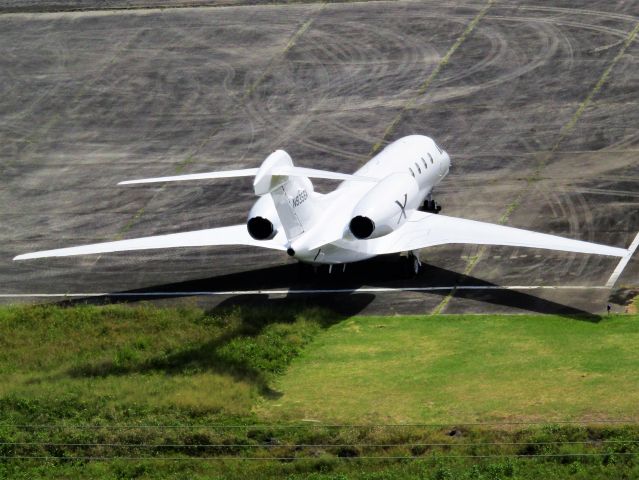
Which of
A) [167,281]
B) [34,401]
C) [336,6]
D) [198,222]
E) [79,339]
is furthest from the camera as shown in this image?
[336,6]

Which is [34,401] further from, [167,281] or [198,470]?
[167,281]

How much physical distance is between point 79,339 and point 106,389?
15.4ft

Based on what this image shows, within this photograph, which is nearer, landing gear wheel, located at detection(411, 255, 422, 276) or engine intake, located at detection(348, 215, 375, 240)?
engine intake, located at detection(348, 215, 375, 240)

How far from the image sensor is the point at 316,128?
65.4 meters

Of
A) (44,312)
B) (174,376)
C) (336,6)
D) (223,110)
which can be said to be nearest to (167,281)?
(44,312)

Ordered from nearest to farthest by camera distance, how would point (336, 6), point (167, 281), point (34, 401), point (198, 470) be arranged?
1. point (198, 470)
2. point (34, 401)
3. point (167, 281)
4. point (336, 6)

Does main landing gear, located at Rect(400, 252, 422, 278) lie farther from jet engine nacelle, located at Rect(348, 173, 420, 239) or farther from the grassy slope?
the grassy slope

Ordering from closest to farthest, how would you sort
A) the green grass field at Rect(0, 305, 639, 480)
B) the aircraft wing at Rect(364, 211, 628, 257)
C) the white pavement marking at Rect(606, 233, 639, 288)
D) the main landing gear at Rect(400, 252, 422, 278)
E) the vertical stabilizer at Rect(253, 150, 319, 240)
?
1. the green grass field at Rect(0, 305, 639, 480)
2. the vertical stabilizer at Rect(253, 150, 319, 240)
3. the aircraft wing at Rect(364, 211, 628, 257)
4. the white pavement marking at Rect(606, 233, 639, 288)
5. the main landing gear at Rect(400, 252, 422, 278)

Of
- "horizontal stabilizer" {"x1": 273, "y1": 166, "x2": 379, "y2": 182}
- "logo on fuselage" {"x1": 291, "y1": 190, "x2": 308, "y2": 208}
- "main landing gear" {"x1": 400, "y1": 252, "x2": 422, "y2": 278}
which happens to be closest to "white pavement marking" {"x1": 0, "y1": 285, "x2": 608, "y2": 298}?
"main landing gear" {"x1": 400, "y1": 252, "x2": 422, "y2": 278}

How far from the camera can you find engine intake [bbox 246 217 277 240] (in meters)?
44.8

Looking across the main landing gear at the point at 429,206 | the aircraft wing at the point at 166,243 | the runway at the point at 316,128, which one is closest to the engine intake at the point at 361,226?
the runway at the point at 316,128

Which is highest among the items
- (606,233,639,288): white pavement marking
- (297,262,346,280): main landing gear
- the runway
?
(606,233,639,288): white pavement marking

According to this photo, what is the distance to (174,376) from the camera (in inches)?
1625

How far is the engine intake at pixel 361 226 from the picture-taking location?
1772 inches
